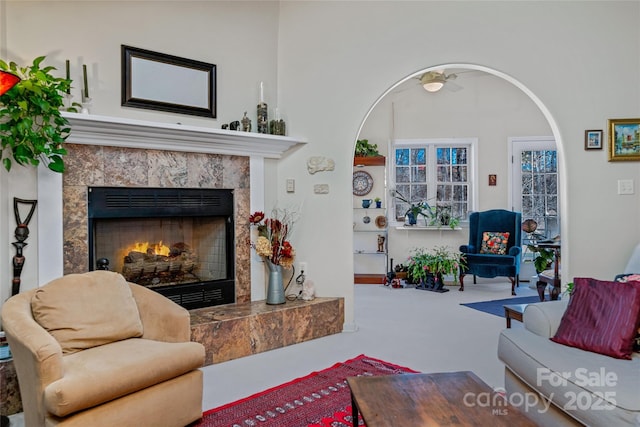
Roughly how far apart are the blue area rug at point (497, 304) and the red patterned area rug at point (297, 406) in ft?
7.51

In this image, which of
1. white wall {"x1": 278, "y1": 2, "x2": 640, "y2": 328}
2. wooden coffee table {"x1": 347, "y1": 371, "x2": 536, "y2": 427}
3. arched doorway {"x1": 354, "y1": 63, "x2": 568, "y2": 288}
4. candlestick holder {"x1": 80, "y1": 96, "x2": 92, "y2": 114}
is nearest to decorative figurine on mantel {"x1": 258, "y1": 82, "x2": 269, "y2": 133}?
white wall {"x1": 278, "y1": 2, "x2": 640, "y2": 328}

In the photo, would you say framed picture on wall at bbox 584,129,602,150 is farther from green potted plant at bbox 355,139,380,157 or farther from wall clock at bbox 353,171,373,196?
wall clock at bbox 353,171,373,196

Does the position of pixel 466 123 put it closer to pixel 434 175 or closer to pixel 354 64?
pixel 434 175

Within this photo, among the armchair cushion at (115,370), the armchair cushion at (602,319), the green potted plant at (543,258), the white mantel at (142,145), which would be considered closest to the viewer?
the armchair cushion at (115,370)

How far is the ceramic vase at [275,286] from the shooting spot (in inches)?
141

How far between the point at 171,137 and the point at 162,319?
56.3 inches

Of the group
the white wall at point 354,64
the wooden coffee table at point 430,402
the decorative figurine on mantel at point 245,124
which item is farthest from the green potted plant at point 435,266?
the wooden coffee table at point 430,402

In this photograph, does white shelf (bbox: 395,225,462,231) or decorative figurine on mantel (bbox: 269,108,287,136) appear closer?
decorative figurine on mantel (bbox: 269,108,287,136)

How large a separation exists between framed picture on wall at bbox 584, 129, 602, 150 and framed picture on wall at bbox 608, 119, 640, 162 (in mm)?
79

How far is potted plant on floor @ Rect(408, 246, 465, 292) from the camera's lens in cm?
605

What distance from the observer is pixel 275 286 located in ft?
11.8

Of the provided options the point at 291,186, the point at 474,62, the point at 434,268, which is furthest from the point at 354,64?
the point at 434,268

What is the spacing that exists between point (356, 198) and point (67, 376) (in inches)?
208

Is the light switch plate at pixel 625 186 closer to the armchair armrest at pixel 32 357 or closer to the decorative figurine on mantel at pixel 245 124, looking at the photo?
the decorative figurine on mantel at pixel 245 124
